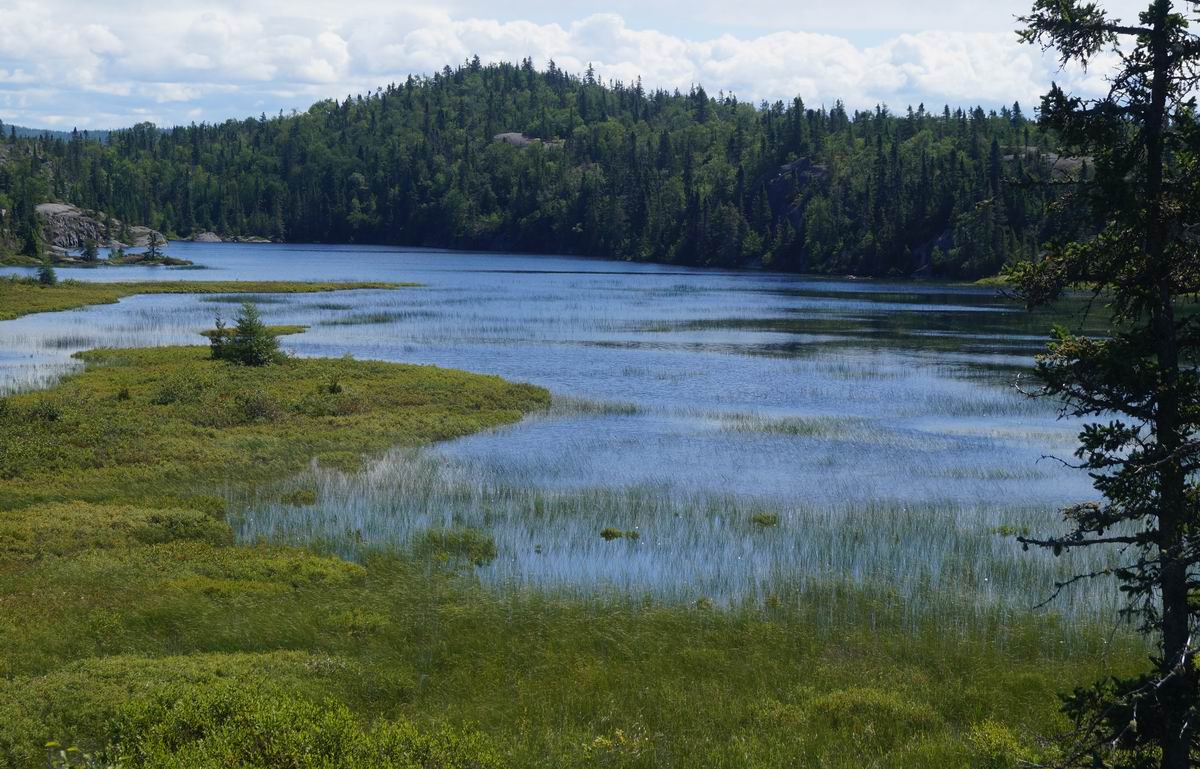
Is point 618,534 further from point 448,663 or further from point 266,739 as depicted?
point 266,739

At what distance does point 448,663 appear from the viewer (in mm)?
22203

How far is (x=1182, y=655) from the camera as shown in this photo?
480 inches

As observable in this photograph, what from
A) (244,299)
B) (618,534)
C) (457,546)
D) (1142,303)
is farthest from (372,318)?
(1142,303)

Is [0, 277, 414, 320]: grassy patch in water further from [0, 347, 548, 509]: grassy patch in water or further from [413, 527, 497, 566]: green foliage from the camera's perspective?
[413, 527, 497, 566]: green foliage

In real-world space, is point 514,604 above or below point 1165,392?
below

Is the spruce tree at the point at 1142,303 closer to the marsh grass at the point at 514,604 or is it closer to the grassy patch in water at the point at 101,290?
the marsh grass at the point at 514,604

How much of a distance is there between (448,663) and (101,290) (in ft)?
402

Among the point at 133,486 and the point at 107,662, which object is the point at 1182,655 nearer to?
the point at 107,662

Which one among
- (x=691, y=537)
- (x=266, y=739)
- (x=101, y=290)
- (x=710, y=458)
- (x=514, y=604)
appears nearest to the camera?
(x=266, y=739)

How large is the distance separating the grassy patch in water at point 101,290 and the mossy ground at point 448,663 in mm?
80289

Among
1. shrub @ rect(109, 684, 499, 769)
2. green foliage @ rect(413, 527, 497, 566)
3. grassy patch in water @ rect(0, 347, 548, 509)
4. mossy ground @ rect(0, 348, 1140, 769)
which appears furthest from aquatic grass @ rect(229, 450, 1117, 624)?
shrub @ rect(109, 684, 499, 769)

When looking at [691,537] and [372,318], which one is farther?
[372,318]

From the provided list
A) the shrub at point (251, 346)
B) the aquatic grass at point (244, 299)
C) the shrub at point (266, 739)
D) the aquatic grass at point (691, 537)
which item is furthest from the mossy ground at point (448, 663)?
the aquatic grass at point (244, 299)

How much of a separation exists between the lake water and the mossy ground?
9.07 feet
